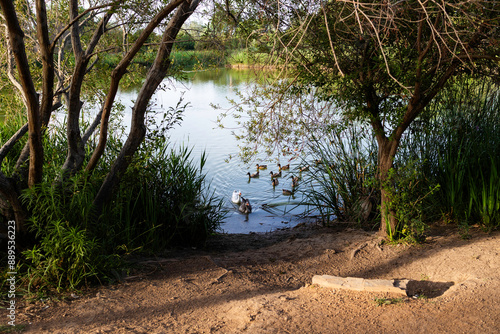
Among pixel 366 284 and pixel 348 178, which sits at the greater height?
pixel 348 178

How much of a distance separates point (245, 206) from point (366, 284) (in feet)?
13.9

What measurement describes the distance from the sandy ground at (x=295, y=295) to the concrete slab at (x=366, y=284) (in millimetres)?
55

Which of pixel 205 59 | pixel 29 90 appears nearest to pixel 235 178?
pixel 205 59

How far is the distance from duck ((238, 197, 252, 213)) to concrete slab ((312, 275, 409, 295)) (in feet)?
13.2

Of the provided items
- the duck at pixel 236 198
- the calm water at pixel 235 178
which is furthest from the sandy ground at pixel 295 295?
the duck at pixel 236 198

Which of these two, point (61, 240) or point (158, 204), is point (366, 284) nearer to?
point (61, 240)

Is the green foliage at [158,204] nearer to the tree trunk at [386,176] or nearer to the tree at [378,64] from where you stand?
the tree at [378,64]

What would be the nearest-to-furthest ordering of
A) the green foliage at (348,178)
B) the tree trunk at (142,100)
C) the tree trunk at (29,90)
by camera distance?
the tree trunk at (29,90), the tree trunk at (142,100), the green foliage at (348,178)

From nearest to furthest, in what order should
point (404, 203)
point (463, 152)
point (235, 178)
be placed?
point (404, 203), point (463, 152), point (235, 178)

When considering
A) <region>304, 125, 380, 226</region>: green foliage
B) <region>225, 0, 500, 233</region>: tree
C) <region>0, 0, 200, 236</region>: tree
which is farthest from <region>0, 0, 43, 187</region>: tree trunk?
<region>304, 125, 380, 226</region>: green foliage

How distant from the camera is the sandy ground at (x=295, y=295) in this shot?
2977mm

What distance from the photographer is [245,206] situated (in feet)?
24.8

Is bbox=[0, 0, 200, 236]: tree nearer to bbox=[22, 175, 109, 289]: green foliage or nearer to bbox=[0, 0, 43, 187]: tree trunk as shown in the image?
bbox=[0, 0, 43, 187]: tree trunk

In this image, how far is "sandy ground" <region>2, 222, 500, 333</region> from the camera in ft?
9.77
